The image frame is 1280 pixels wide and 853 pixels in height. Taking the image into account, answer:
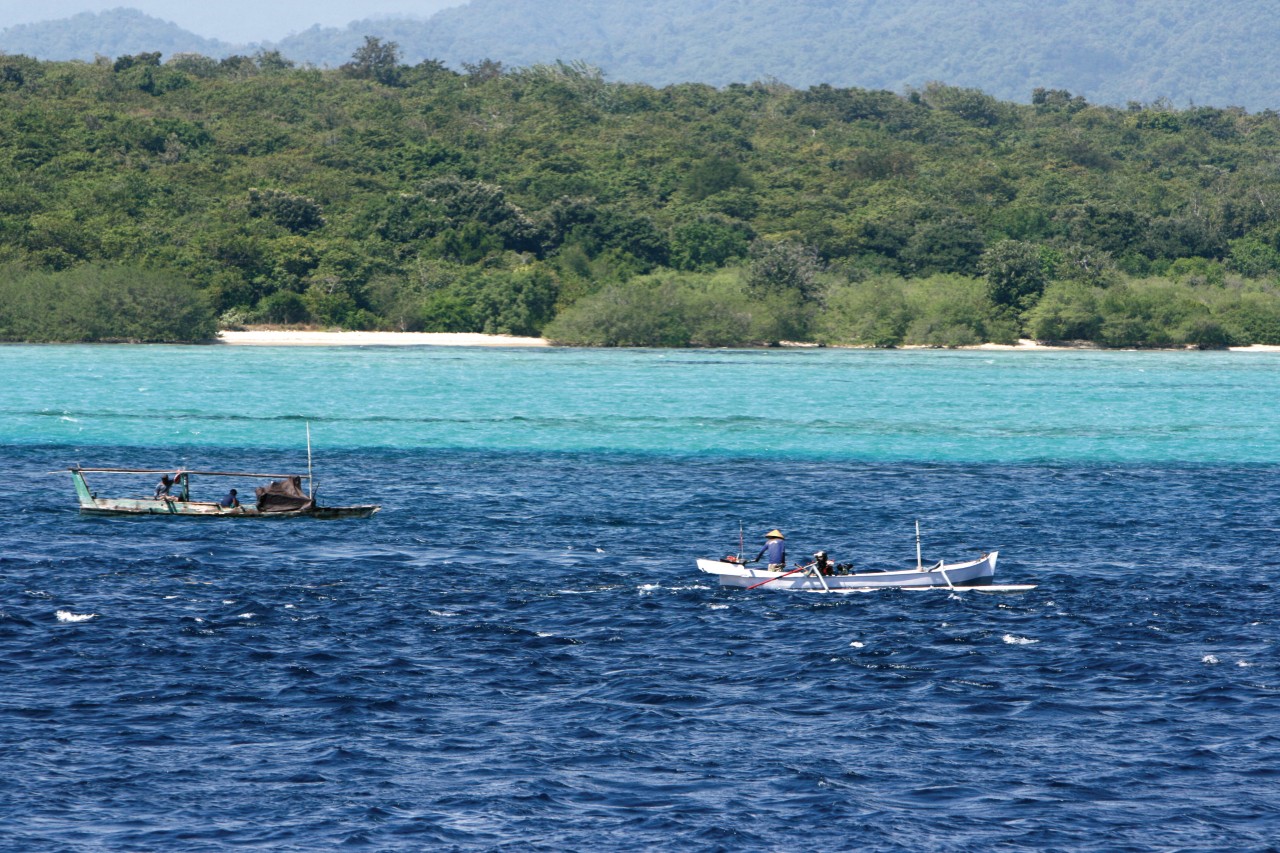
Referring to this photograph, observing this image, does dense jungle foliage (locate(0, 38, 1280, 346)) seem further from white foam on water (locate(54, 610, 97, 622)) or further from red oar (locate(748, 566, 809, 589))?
red oar (locate(748, 566, 809, 589))

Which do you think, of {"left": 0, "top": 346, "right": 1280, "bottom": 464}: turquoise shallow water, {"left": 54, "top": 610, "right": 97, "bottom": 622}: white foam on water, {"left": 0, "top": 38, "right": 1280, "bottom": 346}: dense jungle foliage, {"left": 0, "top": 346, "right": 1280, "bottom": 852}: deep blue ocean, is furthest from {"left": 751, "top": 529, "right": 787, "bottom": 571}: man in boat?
{"left": 0, "top": 38, "right": 1280, "bottom": 346}: dense jungle foliage

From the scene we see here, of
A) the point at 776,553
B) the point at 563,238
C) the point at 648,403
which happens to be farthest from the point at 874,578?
the point at 563,238

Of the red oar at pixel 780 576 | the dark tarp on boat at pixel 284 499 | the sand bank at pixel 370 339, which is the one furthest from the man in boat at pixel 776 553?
the sand bank at pixel 370 339

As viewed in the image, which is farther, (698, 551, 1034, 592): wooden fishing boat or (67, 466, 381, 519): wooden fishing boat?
(67, 466, 381, 519): wooden fishing boat

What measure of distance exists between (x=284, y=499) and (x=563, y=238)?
377 ft

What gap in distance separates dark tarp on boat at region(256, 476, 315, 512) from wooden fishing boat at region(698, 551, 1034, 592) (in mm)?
14321

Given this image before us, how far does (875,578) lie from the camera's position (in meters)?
36.5

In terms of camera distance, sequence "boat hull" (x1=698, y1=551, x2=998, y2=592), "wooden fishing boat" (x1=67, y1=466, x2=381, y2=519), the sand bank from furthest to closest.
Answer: the sand bank < "wooden fishing boat" (x1=67, y1=466, x2=381, y2=519) < "boat hull" (x1=698, y1=551, x2=998, y2=592)

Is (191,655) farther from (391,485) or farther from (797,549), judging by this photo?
(391,485)

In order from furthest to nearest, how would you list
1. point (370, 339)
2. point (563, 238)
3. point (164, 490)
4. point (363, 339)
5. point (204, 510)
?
point (563, 238)
point (370, 339)
point (363, 339)
point (164, 490)
point (204, 510)

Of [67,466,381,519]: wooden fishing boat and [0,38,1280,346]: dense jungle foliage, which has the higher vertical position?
[0,38,1280,346]: dense jungle foliage

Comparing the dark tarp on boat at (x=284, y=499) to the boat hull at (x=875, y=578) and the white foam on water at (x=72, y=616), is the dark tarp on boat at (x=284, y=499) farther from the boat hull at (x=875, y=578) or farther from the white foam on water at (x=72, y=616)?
the boat hull at (x=875, y=578)

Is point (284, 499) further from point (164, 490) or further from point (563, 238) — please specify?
point (563, 238)

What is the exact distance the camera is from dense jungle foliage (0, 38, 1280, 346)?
14150cm
